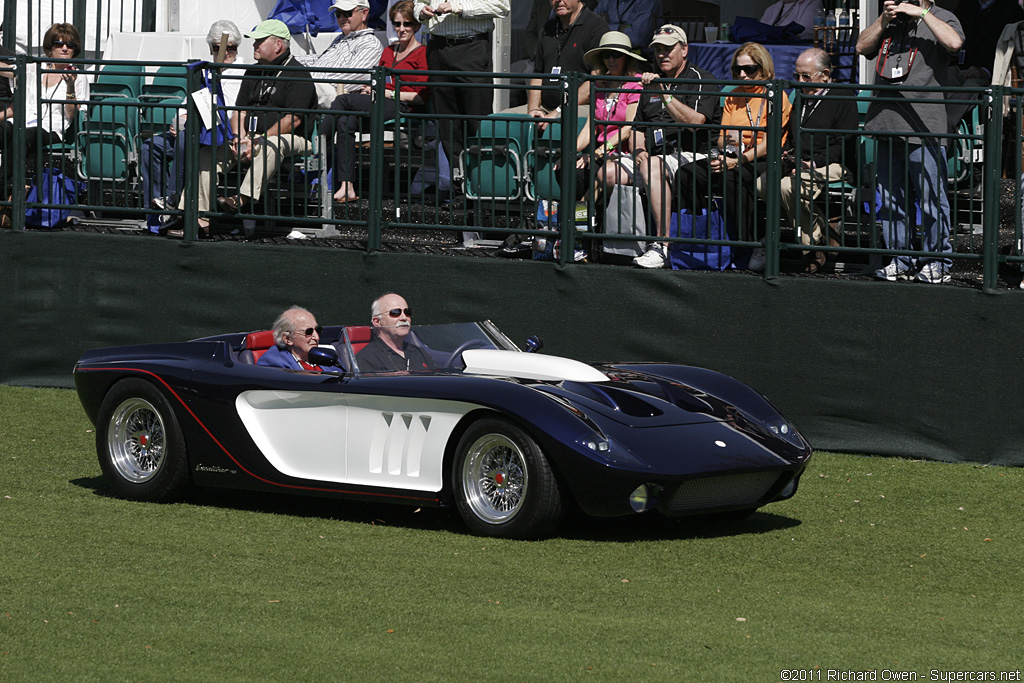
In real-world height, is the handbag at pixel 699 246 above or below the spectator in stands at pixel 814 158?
below

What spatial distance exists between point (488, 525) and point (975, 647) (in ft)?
8.46

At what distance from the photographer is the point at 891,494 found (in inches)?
359

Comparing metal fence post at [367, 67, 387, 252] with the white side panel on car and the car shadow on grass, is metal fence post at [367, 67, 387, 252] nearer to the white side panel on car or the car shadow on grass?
the car shadow on grass

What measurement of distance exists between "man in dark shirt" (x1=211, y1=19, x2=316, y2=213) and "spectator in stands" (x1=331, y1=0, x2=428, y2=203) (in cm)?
29

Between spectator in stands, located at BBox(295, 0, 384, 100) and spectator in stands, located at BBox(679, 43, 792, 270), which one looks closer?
spectator in stands, located at BBox(679, 43, 792, 270)

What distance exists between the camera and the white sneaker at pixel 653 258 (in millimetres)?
11023

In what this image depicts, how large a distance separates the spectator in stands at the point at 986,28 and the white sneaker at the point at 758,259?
3.22 m

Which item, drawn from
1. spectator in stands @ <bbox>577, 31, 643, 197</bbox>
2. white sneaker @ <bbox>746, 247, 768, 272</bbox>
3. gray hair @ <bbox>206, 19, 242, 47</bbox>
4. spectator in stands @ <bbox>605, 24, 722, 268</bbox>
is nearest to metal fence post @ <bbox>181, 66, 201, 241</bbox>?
gray hair @ <bbox>206, 19, 242, 47</bbox>

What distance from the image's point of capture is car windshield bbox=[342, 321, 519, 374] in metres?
8.43

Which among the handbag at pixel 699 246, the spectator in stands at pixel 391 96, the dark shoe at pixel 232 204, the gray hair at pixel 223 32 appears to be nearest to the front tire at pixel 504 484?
the handbag at pixel 699 246

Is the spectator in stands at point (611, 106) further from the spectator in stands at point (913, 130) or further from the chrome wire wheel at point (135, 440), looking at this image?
the chrome wire wheel at point (135, 440)

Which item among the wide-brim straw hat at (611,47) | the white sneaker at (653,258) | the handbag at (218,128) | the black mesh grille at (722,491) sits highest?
the wide-brim straw hat at (611,47)

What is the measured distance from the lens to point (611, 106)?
1120 cm

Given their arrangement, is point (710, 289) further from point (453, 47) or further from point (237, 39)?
point (237, 39)
